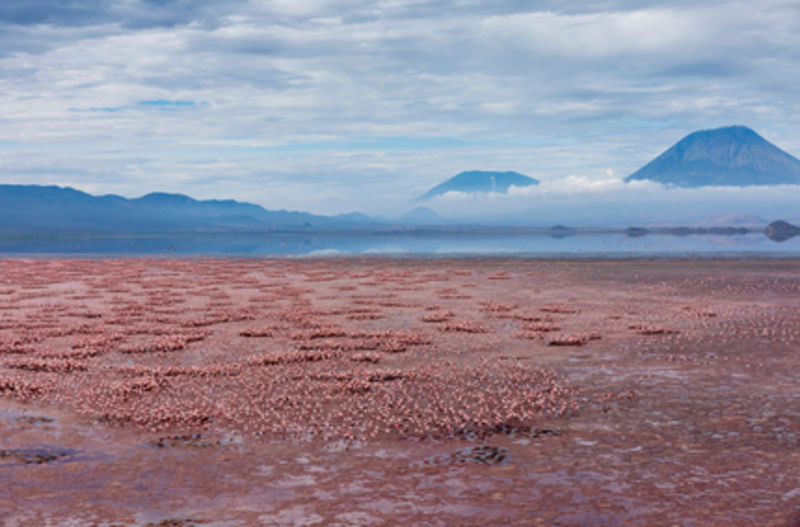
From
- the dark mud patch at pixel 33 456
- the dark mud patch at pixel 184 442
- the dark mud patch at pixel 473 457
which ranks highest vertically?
the dark mud patch at pixel 33 456

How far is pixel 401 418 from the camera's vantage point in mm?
13469

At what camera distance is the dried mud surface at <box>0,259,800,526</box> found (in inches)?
364

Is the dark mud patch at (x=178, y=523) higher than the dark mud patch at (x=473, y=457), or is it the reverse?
the dark mud patch at (x=178, y=523)

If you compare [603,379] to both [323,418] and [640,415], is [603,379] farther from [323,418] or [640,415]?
[323,418]

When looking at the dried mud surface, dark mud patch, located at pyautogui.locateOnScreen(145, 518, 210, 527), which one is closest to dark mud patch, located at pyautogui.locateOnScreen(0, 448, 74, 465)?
the dried mud surface

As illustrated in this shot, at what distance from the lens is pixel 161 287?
4603 centimetres

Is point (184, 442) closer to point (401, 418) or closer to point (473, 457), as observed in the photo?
point (401, 418)

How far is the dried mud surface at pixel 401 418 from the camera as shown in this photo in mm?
9234

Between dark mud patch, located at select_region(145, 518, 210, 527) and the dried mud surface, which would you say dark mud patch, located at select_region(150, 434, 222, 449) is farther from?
dark mud patch, located at select_region(145, 518, 210, 527)

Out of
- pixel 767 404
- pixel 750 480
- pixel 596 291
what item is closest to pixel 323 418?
pixel 750 480

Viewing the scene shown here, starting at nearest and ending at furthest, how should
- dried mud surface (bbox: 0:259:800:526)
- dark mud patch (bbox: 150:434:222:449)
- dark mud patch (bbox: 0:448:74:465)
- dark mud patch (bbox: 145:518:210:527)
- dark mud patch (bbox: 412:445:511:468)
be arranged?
dark mud patch (bbox: 145:518:210:527), dried mud surface (bbox: 0:259:800:526), dark mud patch (bbox: 412:445:511:468), dark mud patch (bbox: 0:448:74:465), dark mud patch (bbox: 150:434:222:449)

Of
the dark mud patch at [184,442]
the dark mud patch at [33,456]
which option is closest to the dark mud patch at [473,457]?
the dark mud patch at [184,442]

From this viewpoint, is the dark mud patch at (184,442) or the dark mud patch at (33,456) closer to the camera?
the dark mud patch at (33,456)

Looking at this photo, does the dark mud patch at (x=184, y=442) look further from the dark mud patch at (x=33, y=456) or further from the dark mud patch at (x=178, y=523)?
the dark mud patch at (x=178, y=523)
